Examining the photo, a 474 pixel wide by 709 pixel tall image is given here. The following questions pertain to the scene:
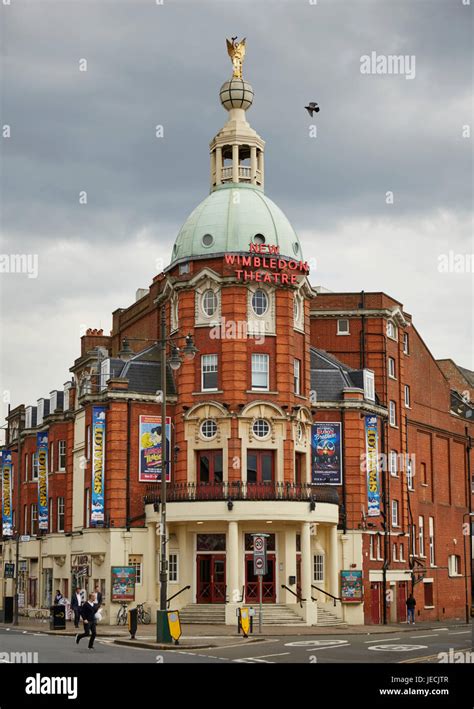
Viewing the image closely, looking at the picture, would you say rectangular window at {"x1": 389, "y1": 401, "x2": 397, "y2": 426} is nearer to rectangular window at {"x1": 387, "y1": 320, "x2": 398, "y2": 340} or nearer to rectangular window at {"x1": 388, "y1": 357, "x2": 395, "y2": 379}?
rectangular window at {"x1": 388, "y1": 357, "x2": 395, "y2": 379}

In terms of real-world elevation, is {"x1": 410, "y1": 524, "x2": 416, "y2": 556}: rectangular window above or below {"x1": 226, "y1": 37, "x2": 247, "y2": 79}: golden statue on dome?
below

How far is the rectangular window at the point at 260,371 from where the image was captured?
1946 inches

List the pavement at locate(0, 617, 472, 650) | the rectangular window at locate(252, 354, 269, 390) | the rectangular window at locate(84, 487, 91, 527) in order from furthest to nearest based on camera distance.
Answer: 1. the rectangular window at locate(84, 487, 91, 527)
2. the rectangular window at locate(252, 354, 269, 390)
3. the pavement at locate(0, 617, 472, 650)

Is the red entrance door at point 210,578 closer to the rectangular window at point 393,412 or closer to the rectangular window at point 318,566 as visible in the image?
the rectangular window at point 318,566

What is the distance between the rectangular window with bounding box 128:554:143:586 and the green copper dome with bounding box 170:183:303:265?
1371 centimetres

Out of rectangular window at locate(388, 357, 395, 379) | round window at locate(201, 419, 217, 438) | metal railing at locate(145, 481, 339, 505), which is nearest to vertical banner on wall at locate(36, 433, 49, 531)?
metal railing at locate(145, 481, 339, 505)

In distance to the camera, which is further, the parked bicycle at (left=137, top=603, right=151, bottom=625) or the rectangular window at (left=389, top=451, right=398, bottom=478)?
the rectangular window at (left=389, top=451, right=398, bottom=478)

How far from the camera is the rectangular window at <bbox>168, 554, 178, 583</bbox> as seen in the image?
159 feet

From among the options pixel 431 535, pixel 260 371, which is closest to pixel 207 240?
pixel 260 371

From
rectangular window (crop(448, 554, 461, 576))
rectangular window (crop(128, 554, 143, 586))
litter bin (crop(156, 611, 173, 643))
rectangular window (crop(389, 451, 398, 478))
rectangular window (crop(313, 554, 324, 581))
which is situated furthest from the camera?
rectangular window (crop(448, 554, 461, 576))

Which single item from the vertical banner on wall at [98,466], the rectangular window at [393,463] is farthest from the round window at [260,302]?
the rectangular window at [393,463]

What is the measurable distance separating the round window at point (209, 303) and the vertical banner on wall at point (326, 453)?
7.56 metres

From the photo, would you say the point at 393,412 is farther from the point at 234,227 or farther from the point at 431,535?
the point at 234,227
